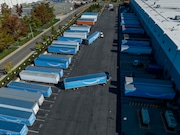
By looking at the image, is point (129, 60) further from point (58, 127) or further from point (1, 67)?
point (1, 67)

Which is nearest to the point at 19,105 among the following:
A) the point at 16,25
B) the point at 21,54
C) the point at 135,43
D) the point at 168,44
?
the point at 21,54

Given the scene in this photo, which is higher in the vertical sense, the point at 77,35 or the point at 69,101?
the point at 77,35

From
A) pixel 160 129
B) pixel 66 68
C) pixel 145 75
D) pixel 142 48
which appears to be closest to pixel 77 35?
pixel 66 68

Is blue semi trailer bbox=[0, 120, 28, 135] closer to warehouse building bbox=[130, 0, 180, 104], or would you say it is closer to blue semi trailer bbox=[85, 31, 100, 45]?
warehouse building bbox=[130, 0, 180, 104]

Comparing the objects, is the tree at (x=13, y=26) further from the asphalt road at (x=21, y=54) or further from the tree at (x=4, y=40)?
the tree at (x=4, y=40)

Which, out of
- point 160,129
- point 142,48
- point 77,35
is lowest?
point 160,129

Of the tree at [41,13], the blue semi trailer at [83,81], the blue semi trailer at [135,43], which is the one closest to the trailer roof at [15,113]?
the blue semi trailer at [83,81]

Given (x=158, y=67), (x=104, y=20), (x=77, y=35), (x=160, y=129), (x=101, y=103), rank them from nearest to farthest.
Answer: (x=160, y=129)
(x=101, y=103)
(x=158, y=67)
(x=77, y=35)
(x=104, y=20)
